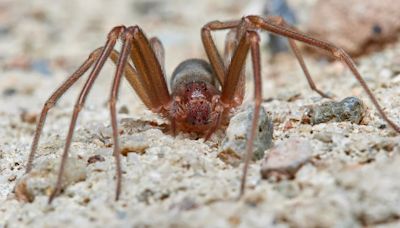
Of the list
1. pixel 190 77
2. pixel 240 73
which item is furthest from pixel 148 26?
pixel 240 73

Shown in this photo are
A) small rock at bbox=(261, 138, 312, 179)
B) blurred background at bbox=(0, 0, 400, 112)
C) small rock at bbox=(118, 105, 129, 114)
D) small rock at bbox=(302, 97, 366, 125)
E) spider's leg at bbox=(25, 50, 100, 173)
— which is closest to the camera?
small rock at bbox=(261, 138, 312, 179)

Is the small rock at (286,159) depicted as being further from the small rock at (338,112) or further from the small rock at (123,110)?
the small rock at (123,110)

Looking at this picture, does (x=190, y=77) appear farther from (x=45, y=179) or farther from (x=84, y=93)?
(x=45, y=179)

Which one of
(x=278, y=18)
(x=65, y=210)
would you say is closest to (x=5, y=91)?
(x=278, y=18)

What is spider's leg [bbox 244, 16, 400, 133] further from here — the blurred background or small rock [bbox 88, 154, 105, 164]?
the blurred background

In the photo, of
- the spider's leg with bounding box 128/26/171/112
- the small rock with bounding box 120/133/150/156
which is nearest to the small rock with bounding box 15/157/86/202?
the small rock with bounding box 120/133/150/156

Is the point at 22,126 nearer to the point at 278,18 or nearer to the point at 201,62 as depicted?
the point at 201,62
